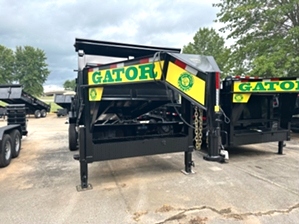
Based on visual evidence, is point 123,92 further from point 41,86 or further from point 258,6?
point 41,86

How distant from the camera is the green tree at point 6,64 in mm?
43500

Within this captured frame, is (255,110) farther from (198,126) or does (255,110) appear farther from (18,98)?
(18,98)

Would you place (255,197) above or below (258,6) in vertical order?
below

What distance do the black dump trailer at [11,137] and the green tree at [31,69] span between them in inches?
1612

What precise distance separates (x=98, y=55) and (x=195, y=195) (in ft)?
10.7

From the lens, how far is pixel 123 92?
4.38 m

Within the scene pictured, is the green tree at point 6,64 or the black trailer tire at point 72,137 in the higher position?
the green tree at point 6,64

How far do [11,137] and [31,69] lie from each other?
150 feet

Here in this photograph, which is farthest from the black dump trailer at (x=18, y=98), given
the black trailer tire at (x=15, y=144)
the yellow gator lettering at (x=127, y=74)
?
the yellow gator lettering at (x=127, y=74)

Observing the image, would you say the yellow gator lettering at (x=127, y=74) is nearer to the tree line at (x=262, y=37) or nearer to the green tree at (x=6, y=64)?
the tree line at (x=262, y=37)

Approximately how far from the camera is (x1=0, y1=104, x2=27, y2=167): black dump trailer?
4.70 meters

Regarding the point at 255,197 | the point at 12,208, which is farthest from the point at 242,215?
the point at 12,208

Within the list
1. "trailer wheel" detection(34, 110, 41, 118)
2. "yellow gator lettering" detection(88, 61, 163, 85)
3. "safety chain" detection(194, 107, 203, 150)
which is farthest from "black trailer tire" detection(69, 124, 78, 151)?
"trailer wheel" detection(34, 110, 41, 118)

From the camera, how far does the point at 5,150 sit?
4.84 meters
